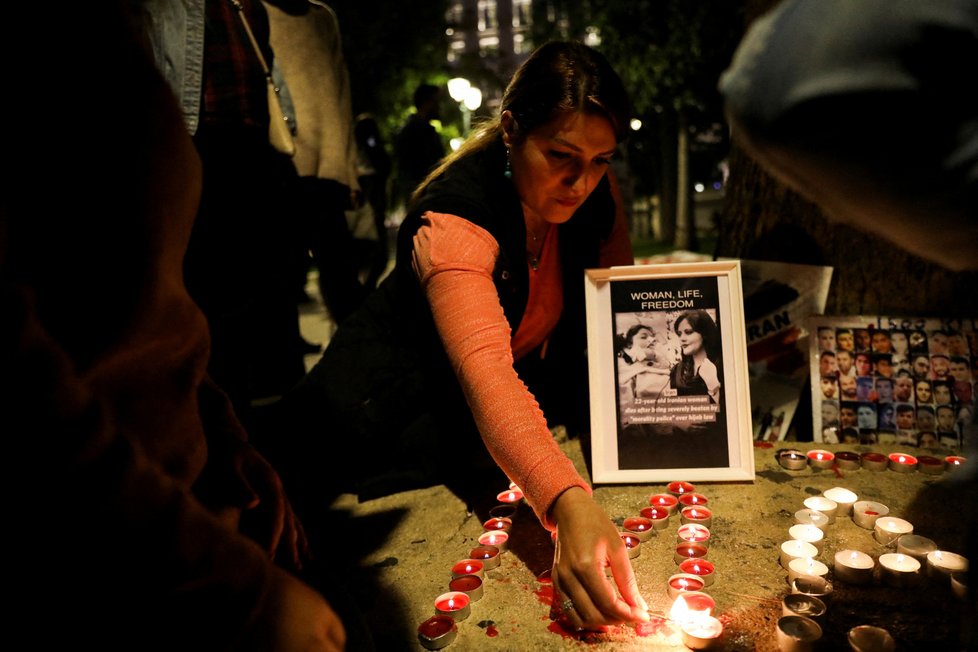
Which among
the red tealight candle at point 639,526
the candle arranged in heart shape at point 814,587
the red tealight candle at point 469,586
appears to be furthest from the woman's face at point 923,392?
the red tealight candle at point 469,586

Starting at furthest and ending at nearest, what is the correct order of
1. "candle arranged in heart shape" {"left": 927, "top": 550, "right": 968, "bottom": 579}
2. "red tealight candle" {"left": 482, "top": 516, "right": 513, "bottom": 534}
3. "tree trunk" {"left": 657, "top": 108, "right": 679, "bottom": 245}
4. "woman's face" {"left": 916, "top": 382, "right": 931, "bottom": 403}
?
1. "tree trunk" {"left": 657, "top": 108, "right": 679, "bottom": 245}
2. "woman's face" {"left": 916, "top": 382, "right": 931, "bottom": 403}
3. "red tealight candle" {"left": 482, "top": 516, "right": 513, "bottom": 534}
4. "candle arranged in heart shape" {"left": 927, "top": 550, "right": 968, "bottom": 579}

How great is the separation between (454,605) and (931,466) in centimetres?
186

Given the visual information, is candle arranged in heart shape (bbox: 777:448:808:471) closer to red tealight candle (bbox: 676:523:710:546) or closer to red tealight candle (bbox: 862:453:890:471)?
red tealight candle (bbox: 862:453:890:471)

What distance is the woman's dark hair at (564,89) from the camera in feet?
6.61

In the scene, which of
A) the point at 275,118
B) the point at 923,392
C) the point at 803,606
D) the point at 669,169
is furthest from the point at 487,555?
the point at 669,169

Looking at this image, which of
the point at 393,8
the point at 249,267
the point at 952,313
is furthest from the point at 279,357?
the point at 393,8

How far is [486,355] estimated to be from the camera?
1.87 metres

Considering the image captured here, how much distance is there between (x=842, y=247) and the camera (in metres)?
2.77

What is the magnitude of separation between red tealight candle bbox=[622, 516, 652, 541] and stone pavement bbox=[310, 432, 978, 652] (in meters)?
0.04

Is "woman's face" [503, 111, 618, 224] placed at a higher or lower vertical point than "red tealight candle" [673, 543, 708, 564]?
higher

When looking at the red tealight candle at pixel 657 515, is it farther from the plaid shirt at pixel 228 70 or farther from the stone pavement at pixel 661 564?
the plaid shirt at pixel 228 70

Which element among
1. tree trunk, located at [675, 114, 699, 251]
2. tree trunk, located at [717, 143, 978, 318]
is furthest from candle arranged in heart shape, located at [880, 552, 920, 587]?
tree trunk, located at [675, 114, 699, 251]

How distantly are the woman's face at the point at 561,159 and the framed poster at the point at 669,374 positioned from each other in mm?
379

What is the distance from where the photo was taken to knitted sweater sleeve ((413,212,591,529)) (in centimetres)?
170
